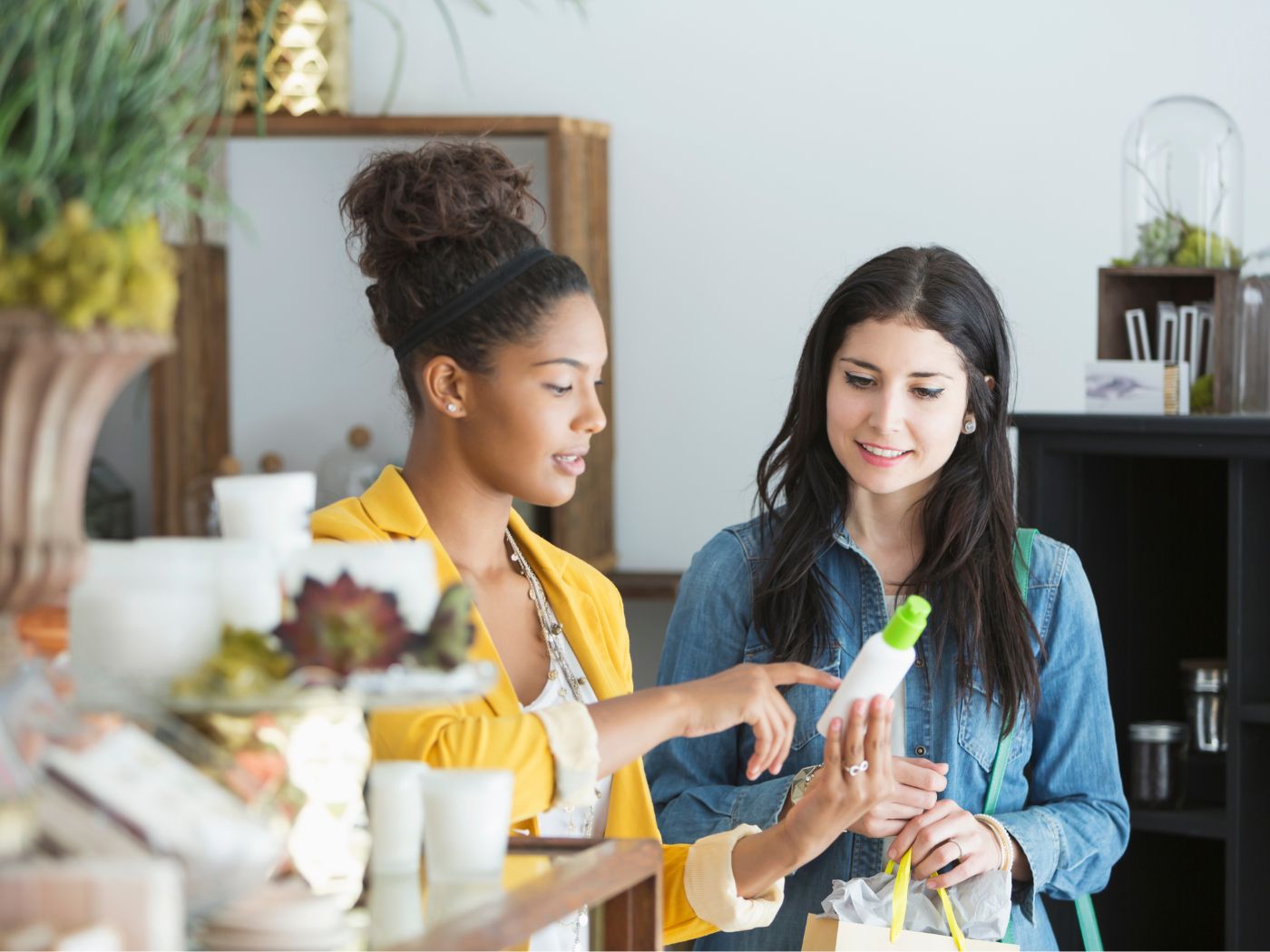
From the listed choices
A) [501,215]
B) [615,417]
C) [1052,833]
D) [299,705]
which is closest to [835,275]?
[615,417]

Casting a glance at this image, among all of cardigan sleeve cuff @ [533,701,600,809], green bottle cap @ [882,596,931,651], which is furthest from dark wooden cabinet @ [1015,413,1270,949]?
cardigan sleeve cuff @ [533,701,600,809]

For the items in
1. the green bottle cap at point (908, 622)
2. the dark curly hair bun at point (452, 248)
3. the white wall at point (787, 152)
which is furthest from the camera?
the white wall at point (787, 152)

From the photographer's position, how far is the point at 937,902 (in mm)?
1921

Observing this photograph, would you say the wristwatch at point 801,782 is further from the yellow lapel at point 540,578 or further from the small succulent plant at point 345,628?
the small succulent plant at point 345,628

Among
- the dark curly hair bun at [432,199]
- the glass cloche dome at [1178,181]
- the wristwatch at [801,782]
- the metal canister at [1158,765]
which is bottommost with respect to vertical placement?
the metal canister at [1158,765]

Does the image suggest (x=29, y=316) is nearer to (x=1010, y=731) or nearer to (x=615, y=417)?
(x=1010, y=731)

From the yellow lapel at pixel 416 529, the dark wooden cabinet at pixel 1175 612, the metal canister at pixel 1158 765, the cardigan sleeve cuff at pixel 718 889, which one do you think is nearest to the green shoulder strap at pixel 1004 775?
A: the dark wooden cabinet at pixel 1175 612

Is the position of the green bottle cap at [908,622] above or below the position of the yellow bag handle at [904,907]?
above

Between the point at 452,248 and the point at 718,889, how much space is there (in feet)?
2.14

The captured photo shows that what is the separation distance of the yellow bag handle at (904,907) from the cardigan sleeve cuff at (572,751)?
0.71 m

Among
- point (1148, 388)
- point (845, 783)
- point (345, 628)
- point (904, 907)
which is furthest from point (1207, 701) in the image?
point (345, 628)

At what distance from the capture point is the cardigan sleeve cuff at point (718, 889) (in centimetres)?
141

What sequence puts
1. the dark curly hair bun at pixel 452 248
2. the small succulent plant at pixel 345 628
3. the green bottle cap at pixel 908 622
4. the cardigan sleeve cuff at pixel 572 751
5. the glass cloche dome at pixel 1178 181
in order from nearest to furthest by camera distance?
1. the small succulent plant at pixel 345 628
2. the cardigan sleeve cuff at pixel 572 751
3. the green bottle cap at pixel 908 622
4. the dark curly hair bun at pixel 452 248
5. the glass cloche dome at pixel 1178 181

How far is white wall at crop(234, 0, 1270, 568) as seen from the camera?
3615mm
